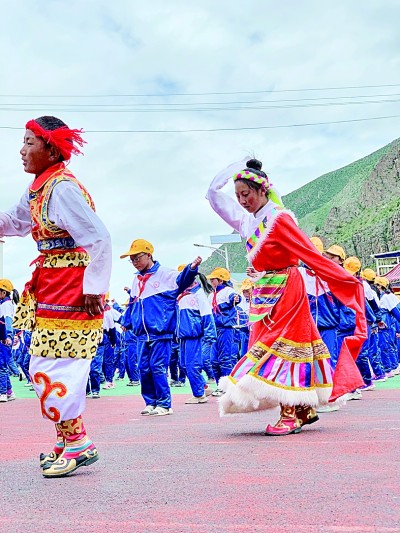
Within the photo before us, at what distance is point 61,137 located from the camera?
463cm

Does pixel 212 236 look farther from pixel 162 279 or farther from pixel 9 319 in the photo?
pixel 162 279

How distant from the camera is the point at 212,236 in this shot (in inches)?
1655

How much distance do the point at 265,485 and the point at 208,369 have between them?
11.6m

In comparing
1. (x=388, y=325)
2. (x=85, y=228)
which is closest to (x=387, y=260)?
(x=388, y=325)

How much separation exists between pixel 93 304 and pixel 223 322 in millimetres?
8926

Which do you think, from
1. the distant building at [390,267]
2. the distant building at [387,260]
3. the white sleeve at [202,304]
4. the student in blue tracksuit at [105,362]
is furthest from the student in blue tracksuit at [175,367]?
the distant building at [387,260]

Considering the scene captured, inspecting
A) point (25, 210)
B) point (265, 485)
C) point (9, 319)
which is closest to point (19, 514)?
point (265, 485)

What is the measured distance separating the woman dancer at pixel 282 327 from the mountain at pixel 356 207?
81041 mm

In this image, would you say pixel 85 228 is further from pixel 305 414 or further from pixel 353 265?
pixel 353 265

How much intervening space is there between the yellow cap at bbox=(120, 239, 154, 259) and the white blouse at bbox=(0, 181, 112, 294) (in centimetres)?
417

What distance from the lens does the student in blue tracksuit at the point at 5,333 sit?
1191 centimetres

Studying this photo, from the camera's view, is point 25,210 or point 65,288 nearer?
point 65,288

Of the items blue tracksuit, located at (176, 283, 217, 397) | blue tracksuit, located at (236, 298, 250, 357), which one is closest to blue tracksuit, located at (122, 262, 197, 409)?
blue tracksuit, located at (176, 283, 217, 397)

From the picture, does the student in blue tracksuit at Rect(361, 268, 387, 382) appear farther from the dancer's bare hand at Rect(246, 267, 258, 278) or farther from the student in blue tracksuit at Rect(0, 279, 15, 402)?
the dancer's bare hand at Rect(246, 267, 258, 278)
